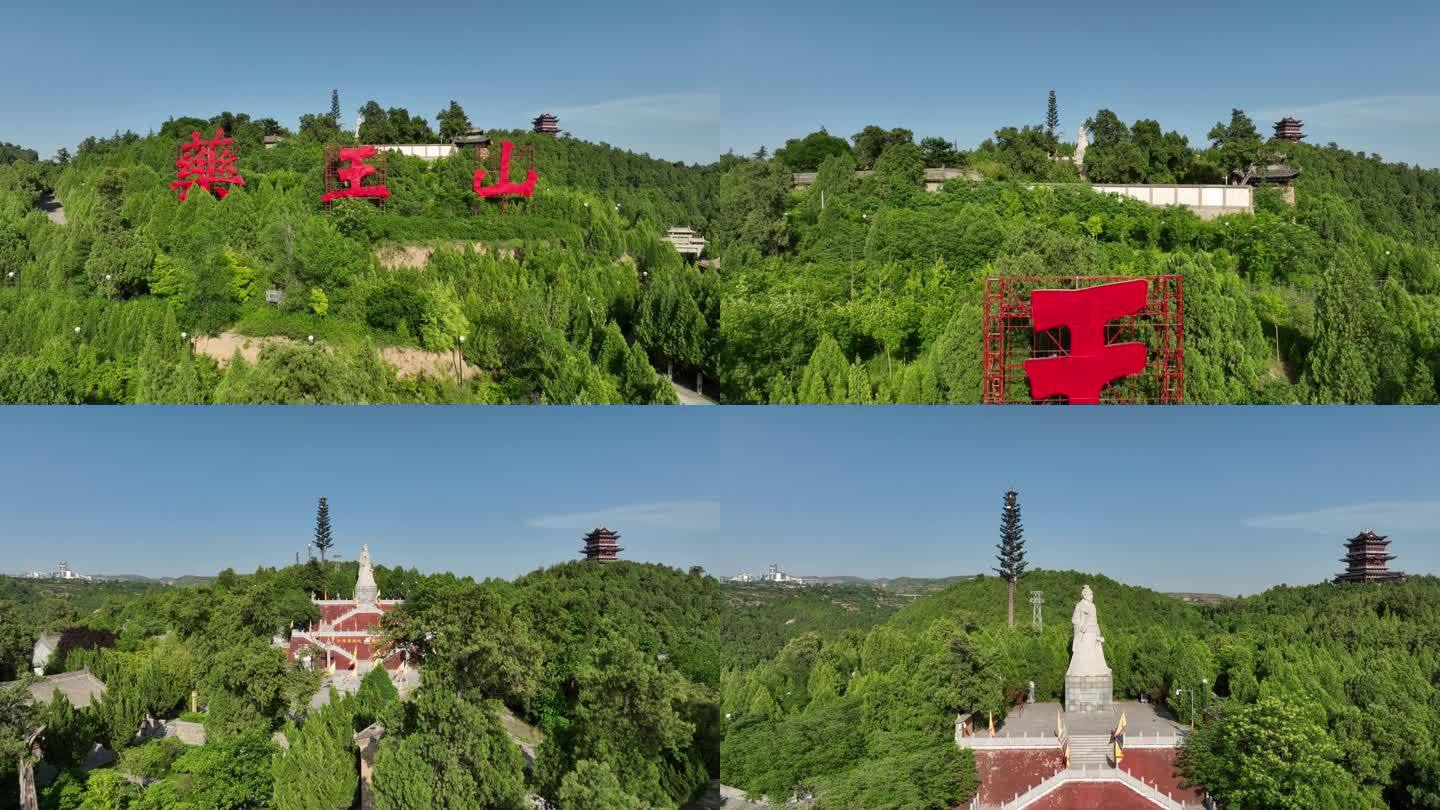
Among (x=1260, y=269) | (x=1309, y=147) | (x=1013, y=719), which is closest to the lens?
(x=1013, y=719)

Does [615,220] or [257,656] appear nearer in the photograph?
[257,656]

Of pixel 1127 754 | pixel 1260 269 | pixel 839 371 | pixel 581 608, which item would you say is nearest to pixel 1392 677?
pixel 1127 754

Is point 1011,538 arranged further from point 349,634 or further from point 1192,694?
point 349,634

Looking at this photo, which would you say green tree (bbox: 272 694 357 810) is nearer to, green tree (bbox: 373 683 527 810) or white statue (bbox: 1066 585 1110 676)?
green tree (bbox: 373 683 527 810)

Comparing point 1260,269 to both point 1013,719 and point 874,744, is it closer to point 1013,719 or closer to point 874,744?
point 1013,719

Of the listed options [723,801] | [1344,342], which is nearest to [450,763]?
[723,801]

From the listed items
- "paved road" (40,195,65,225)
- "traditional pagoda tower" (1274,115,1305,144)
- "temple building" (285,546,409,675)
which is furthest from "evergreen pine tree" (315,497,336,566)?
"traditional pagoda tower" (1274,115,1305,144)

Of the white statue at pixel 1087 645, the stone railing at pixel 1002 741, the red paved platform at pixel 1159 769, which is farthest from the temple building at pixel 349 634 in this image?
the red paved platform at pixel 1159 769
